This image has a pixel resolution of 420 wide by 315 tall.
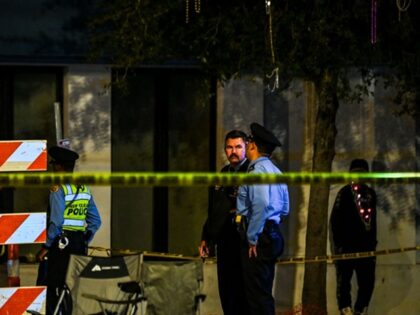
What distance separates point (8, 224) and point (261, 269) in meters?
1.86

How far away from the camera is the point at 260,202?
9.38 m

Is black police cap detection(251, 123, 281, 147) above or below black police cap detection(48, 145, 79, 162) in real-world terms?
above

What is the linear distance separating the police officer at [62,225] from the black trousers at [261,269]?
1769 millimetres

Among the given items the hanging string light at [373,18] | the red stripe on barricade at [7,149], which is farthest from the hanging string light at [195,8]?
the red stripe on barricade at [7,149]

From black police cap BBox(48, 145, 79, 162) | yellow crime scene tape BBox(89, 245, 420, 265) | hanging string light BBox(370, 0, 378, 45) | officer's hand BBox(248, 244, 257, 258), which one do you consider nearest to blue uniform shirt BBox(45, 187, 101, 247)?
black police cap BBox(48, 145, 79, 162)

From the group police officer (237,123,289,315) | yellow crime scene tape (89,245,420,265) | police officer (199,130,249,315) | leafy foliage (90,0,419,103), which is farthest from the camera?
yellow crime scene tape (89,245,420,265)

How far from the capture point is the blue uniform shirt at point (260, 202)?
9.38 meters

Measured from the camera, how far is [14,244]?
30.8 feet

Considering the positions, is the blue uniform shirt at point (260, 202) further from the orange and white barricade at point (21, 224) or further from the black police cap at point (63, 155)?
the black police cap at point (63, 155)

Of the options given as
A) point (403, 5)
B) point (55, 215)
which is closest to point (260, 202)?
point (55, 215)

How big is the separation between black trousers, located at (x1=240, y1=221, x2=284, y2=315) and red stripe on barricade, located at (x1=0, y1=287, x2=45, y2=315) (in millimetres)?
1493

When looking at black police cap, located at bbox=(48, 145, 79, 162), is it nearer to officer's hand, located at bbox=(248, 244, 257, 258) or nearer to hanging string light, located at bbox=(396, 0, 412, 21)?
officer's hand, located at bbox=(248, 244, 257, 258)

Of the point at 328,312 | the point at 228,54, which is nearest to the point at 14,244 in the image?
the point at 228,54

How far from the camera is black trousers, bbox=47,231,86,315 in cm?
1065
